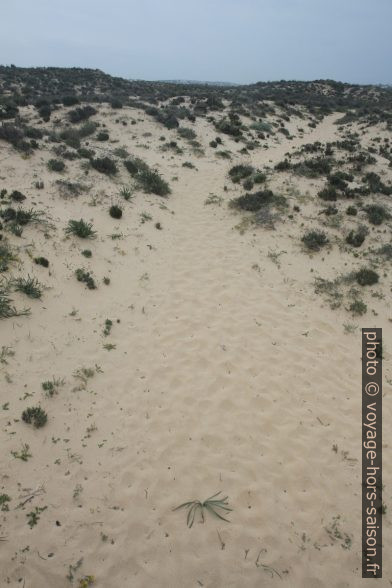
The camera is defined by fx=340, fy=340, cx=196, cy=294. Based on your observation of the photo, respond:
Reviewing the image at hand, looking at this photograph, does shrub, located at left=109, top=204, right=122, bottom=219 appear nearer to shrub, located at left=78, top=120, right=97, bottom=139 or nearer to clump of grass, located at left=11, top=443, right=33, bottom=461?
clump of grass, located at left=11, top=443, right=33, bottom=461

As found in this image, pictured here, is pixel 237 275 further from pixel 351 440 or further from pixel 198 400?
pixel 351 440

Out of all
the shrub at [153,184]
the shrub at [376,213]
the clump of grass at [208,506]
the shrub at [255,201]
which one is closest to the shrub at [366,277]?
the shrub at [376,213]

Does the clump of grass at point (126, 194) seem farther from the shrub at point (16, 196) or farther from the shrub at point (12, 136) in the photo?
A: the shrub at point (12, 136)

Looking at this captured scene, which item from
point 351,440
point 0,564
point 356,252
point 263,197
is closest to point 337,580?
point 351,440

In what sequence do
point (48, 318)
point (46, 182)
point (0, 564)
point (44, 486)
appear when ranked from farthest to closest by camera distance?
1. point (46, 182)
2. point (48, 318)
3. point (44, 486)
4. point (0, 564)

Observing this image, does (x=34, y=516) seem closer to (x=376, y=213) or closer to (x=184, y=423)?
(x=184, y=423)

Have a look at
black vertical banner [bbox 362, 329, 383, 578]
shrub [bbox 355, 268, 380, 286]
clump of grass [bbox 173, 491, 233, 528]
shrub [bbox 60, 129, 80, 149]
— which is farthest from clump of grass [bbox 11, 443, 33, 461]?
shrub [bbox 60, 129, 80, 149]
